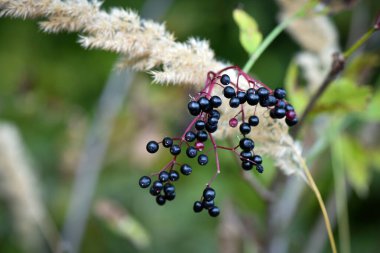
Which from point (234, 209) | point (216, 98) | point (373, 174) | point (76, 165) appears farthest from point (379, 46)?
point (216, 98)

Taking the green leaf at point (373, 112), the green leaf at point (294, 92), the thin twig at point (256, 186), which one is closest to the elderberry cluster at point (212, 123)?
the thin twig at point (256, 186)

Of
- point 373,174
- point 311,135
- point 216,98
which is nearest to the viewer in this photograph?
point 216,98

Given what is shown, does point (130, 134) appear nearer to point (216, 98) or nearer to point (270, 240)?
point (270, 240)

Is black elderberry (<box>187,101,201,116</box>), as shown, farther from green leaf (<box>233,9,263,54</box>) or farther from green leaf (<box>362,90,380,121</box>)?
green leaf (<box>362,90,380,121</box>)

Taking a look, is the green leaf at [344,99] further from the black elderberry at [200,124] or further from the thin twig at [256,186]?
the black elderberry at [200,124]

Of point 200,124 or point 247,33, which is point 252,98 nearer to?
point 200,124

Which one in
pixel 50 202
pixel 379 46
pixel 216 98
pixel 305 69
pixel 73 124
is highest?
pixel 379 46

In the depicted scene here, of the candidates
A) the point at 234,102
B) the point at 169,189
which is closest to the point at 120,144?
the point at 169,189
